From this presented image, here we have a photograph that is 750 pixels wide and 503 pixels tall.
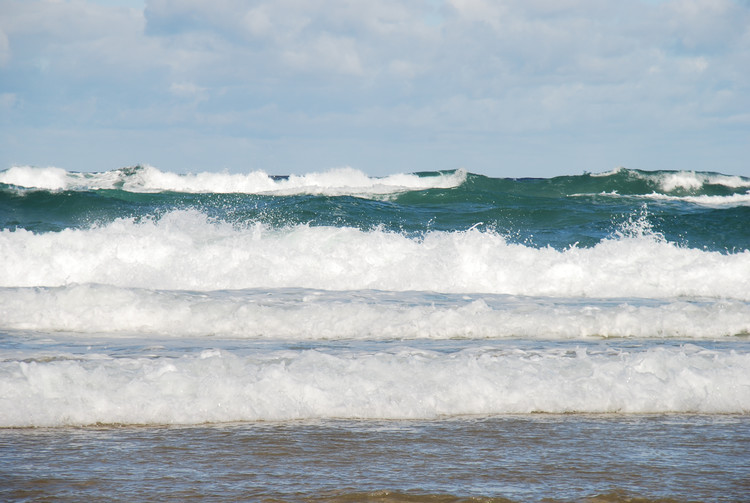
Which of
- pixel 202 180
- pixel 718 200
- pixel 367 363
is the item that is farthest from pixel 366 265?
pixel 202 180

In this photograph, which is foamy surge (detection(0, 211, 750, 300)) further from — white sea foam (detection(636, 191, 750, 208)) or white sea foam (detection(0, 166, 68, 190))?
white sea foam (detection(0, 166, 68, 190))

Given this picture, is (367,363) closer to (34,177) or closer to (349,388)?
(349,388)

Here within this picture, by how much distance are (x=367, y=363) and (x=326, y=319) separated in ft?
7.38

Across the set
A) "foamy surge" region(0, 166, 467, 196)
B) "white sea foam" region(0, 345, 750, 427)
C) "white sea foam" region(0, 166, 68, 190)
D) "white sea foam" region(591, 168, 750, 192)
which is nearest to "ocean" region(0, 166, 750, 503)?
"white sea foam" region(0, 345, 750, 427)

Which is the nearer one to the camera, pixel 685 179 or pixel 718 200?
pixel 718 200

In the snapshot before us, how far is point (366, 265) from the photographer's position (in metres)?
Result: 10.0

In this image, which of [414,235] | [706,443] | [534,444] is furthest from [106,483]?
[414,235]

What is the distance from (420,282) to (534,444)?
620 centimetres

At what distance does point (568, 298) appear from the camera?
8750 mm

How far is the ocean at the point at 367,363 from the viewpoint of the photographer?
9.32 feet

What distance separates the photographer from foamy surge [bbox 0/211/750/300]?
30.9 feet

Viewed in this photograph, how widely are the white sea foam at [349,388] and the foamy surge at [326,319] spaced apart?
1813mm

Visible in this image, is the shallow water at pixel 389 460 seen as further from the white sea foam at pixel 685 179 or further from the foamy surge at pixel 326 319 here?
the white sea foam at pixel 685 179

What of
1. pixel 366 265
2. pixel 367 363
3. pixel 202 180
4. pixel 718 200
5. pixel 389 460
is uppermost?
pixel 202 180
